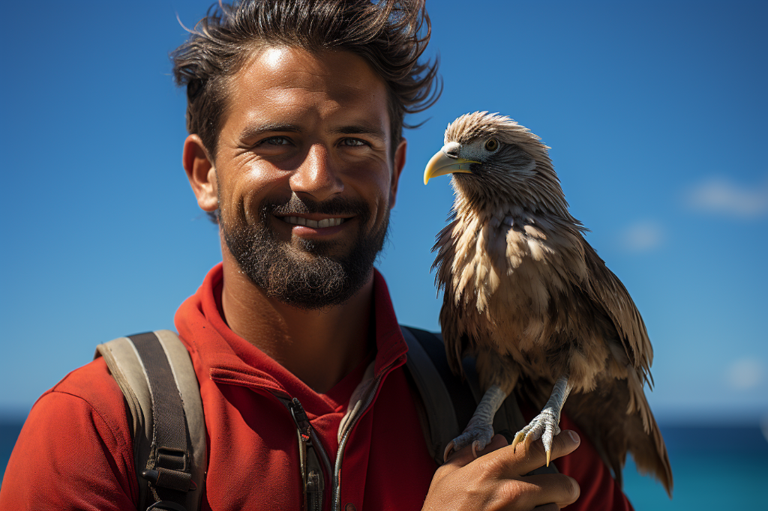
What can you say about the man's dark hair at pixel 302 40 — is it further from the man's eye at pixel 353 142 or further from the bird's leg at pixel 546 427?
the bird's leg at pixel 546 427

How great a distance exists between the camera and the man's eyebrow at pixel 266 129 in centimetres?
265

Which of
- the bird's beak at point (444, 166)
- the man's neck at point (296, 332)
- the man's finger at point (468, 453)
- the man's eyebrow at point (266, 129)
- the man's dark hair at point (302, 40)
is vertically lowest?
the man's finger at point (468, 453)

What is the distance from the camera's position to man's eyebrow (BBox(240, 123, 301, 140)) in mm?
2648

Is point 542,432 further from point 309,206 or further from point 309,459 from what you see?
point 309,206

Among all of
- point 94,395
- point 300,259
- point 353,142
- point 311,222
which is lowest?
point 94,395

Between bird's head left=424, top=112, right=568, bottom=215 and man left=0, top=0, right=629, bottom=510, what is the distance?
0.42m

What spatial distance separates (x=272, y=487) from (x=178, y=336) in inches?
40.0

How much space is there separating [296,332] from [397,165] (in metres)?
1.41

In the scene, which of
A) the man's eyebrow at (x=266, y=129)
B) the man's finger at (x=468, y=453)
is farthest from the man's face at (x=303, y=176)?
the man's finger at (x=468, y=453)

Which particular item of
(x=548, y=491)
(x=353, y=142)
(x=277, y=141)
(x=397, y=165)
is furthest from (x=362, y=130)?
(x=548, y=491)

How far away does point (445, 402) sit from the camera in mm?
2688

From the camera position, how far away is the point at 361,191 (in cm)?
279

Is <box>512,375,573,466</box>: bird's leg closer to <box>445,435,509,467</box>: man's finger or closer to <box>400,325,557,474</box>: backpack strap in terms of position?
<box>445,435,509,467</box>: man's finger

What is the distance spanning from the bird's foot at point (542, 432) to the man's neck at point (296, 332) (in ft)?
3.71
